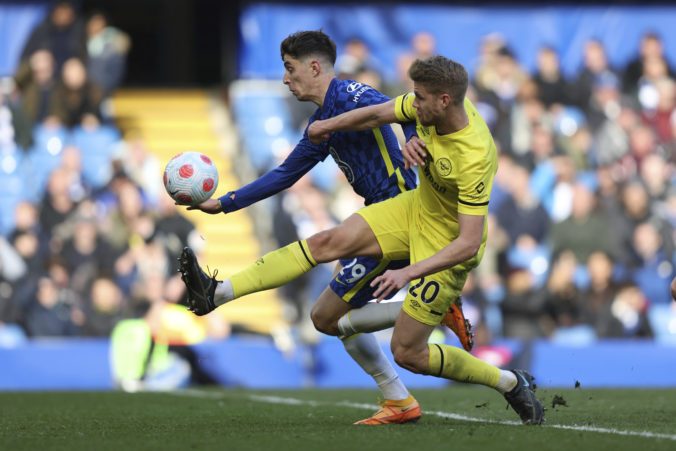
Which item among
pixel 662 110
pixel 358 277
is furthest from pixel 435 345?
pixel 662 110

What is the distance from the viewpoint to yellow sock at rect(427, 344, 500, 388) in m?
5.81

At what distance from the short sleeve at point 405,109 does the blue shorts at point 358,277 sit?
857 mm

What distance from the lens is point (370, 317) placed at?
6383 millimetres

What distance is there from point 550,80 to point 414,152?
10139 millimetres

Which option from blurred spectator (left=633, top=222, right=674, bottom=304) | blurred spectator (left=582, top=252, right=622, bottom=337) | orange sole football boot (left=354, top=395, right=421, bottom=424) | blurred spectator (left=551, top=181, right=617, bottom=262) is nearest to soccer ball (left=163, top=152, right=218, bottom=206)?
orange sole football boot (left=354, top=395, right=421, bottom=424)

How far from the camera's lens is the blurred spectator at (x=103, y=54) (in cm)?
1447

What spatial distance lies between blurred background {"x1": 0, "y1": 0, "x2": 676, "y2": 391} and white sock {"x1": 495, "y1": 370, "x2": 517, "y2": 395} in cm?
539

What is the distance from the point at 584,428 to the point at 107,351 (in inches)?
261

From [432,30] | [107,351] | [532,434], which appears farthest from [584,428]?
[432,30]

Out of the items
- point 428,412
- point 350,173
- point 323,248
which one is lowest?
point 428,412

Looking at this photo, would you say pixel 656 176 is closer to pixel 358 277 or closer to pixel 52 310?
pixel 52 310

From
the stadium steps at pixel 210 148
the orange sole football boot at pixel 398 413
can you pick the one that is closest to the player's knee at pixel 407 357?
the orange sole football boot at pixel 398 413

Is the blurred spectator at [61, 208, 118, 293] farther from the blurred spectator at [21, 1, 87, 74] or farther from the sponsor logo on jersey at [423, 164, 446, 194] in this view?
the sponsor logo on jersey at [423, 164, 446, 194]

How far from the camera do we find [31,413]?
7.41m
